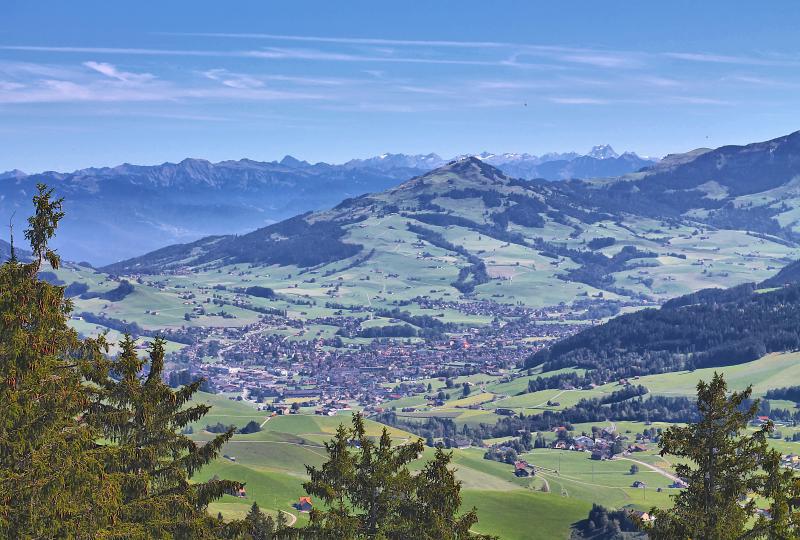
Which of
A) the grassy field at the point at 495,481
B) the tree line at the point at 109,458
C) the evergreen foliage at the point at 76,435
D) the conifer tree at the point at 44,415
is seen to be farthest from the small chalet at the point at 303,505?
the conifer tree at the point at 44,415

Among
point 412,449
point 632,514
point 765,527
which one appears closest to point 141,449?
point 412,449

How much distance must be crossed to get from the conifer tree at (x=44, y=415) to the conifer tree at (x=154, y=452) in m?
1.04

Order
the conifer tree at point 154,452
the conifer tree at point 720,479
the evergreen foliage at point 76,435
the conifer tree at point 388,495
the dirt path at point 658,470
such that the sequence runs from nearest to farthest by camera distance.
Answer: the evergreen foliage at point 76,435 < the conifer tree at point 154,452 < the conifer tree at point 720,479 < the conifer tree at point 388,495 < the dirt path at point 658,470

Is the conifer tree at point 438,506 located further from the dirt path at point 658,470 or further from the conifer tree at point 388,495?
the dirt path at point 658,470

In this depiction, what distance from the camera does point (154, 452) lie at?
92.2 ft

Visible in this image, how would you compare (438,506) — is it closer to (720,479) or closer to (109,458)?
(720,479)

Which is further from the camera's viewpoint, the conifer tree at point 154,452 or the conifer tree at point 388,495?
the conifer tree at point 388,495

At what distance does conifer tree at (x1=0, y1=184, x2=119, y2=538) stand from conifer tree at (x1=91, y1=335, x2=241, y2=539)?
41.0 inches

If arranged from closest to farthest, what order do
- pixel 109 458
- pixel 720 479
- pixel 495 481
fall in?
1. pixel 109 458
2. pixel 720 479
3. pixel 495 481

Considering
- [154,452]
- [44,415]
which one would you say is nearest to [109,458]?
[154,452]

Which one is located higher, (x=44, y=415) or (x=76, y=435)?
(x=44, y=415)

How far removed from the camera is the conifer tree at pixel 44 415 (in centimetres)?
2278

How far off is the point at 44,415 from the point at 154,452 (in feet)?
13.8

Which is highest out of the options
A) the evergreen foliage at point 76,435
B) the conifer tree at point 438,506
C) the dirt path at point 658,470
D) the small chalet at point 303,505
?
the evergreen foliage at point 76,435
